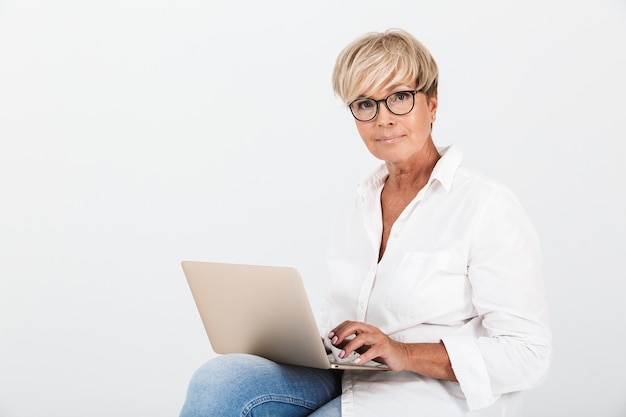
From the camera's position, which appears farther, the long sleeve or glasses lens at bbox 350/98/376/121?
glasses lens at bbox 350/98/376/121

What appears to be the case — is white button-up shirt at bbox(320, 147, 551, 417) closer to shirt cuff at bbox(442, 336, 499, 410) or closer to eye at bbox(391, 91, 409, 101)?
shirt cuff at bbox(442, 336, 499, 410)

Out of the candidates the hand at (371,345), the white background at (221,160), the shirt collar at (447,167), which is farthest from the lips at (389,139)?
the white background at (221,160)

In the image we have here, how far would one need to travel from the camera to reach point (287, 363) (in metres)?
1.81

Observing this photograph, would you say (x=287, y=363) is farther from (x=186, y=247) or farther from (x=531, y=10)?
(x=531, y=10)

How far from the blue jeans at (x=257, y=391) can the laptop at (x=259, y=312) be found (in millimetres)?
44

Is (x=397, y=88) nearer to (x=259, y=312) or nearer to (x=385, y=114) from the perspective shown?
(x=385, y=114)

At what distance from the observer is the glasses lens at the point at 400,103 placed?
1.79m

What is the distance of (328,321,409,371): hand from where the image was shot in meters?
1.53

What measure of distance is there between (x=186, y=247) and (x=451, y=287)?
1905mm

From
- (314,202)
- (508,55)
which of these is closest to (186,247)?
(314,202)

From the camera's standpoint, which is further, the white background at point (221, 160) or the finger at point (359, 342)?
the white background at point (221, 160)

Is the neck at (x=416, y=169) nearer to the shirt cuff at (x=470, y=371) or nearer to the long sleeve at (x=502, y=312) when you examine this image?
the long sleeve at (x=502, y=312)

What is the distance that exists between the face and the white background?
1.32 metres

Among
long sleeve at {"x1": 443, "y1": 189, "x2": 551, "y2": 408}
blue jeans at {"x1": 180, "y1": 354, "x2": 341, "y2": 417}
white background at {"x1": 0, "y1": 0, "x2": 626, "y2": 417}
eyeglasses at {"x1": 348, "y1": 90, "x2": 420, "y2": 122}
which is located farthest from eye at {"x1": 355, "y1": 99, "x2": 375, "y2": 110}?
white background at {"x1": 0, "y1": 0, "x2": 626, "y2": 417}
